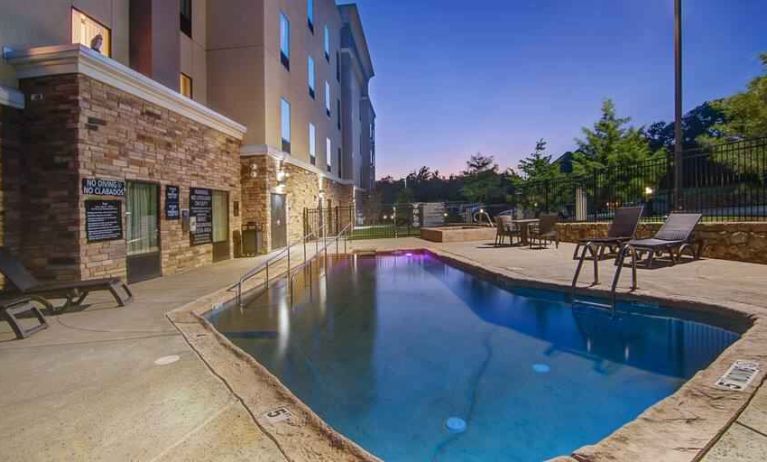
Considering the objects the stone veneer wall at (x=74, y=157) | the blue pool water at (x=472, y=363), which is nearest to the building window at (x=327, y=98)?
the stone veneer wall at (x=74, y=157)

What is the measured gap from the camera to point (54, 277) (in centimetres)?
614

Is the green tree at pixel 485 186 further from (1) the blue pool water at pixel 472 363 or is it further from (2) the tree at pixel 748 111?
(1) the blue pool water at pixel 472 363

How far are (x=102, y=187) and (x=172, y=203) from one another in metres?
1.86

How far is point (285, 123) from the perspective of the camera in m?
13.5

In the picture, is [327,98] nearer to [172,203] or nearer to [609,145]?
[172,203]

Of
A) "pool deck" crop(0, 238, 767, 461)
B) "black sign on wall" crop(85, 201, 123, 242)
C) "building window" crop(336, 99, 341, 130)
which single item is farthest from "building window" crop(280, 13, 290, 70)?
"pool deck" crop(0, 238, 767, 461)

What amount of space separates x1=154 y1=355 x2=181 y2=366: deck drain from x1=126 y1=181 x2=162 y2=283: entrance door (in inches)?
190

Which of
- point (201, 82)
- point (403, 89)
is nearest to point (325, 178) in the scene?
point (201, 82)

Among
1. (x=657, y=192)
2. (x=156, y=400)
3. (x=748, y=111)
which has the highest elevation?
(x=748, y=111)

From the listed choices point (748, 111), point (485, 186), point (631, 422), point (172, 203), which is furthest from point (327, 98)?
point (631, 422)

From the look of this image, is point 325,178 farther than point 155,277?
Yes

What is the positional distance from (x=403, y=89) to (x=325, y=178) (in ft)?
49.5

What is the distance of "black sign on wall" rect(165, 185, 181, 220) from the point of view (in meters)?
8.19

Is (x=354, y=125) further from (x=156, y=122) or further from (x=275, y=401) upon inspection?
(x=275, y=401)
